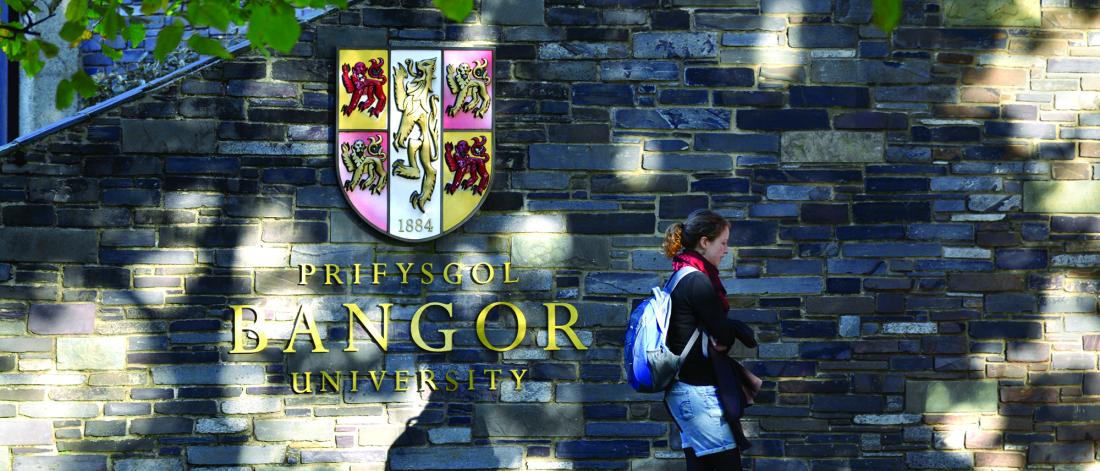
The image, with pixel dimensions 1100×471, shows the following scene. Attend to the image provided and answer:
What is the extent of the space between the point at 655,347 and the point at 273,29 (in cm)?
197

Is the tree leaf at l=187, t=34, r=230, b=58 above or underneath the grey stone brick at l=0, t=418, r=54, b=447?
above

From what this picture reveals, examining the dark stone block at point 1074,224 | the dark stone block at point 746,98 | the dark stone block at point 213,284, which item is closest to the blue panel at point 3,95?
the dark stone block at point 213,284

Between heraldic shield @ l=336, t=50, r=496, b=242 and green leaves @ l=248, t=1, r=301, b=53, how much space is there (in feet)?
6.93

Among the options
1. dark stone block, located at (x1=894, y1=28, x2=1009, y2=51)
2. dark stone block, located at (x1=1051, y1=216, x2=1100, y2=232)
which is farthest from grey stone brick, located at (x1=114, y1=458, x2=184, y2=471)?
dark stone block, located at (x1=1051, y1=216, x2=1100, y2=232)

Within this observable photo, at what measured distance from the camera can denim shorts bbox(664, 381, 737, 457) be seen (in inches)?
201

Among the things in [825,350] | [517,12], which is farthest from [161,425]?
[825,350]

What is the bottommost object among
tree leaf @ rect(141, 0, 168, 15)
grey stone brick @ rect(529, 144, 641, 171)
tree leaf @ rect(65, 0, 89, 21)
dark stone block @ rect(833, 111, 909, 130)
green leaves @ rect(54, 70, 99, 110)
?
grey stone brick @ rect(529, 144, 641, 171)

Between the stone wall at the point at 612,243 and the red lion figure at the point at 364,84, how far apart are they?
0.13 meters

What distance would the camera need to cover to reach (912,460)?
6.93 metres

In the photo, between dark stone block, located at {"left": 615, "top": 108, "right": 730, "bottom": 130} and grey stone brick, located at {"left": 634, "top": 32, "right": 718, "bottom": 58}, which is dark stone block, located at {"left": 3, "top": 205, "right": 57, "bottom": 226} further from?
grey stone brick, located at {"left": 634, "top": 32, "right": 718, "bottom": 58}

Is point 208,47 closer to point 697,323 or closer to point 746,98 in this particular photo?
point 697,323

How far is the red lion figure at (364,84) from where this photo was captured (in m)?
6.80

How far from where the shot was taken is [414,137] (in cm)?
681

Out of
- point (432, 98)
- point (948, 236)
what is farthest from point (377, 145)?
point (948, 236)
